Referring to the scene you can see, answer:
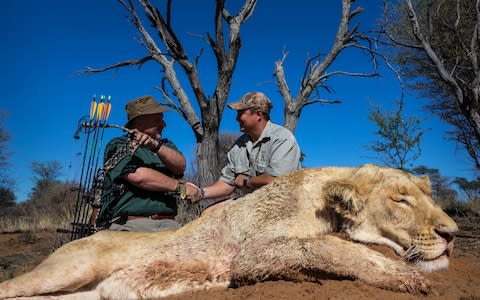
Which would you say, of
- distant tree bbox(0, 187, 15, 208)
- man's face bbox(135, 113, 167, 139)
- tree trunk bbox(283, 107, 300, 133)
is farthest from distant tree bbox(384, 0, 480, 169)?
distant tree bbox(0, 187, 15, 208)

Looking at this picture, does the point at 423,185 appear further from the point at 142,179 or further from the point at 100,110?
the point at 100,110

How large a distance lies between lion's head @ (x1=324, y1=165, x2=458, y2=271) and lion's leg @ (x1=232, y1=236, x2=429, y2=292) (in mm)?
256

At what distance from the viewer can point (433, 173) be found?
33125 mm

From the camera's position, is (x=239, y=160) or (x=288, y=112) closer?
(x=239, y=160)

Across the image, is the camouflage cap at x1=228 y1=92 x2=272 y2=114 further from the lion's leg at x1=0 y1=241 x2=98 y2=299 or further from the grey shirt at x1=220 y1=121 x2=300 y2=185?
the lion's leg at x1=0 y1=241 x2=98 y2=299

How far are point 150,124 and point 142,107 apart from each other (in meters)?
0.22

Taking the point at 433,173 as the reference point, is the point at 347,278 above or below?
below

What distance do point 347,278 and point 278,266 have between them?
1.55ft

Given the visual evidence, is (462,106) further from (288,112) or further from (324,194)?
(324,194)

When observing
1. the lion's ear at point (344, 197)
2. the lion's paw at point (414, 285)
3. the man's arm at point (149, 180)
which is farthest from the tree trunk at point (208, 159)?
the lion's paw at point (414, 285)

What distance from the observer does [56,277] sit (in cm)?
334

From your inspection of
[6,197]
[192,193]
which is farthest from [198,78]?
[6,197]

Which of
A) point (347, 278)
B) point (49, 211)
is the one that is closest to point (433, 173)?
point (49, 211)

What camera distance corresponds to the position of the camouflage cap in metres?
5.27
